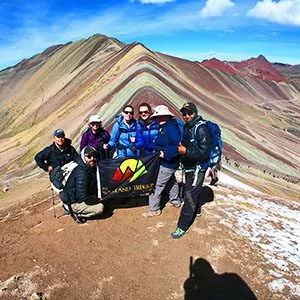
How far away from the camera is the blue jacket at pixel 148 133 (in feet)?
24.1

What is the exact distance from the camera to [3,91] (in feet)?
216

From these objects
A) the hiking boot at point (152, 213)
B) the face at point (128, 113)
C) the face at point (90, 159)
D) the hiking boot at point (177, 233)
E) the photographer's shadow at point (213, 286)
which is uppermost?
the face at point (128, 113)

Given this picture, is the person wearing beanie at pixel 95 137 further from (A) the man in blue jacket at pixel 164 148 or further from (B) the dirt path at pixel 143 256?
Result: (B) the dirt path at pixel 143 256

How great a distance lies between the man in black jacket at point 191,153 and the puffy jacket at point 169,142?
31 cm

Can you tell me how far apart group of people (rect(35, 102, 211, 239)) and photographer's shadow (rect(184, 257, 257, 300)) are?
1044mm

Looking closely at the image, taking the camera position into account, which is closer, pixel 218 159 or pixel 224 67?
pixel 218 159

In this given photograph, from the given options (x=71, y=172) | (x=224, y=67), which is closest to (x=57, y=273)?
(x=71, y=172)

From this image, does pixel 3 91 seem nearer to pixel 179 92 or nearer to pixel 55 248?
pixel 179 92

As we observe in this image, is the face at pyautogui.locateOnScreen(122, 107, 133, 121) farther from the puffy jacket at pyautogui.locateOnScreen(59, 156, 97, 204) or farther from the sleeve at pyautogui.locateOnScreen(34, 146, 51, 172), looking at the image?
the sleeve at pyautogui.locateOnScreen(34, 146, 51, 172)

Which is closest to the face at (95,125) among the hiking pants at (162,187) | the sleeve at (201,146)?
the hiking pants at (162,187)

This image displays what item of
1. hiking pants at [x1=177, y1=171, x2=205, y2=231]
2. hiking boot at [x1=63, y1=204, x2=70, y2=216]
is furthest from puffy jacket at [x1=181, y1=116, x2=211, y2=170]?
hiking boot at [x1=63, y1=204, x2=70, y2=216]

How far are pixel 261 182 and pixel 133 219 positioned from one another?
9.70 metres

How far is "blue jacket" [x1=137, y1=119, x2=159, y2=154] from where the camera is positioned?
290 inches

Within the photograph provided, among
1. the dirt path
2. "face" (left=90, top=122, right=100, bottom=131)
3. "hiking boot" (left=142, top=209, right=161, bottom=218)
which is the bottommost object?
the dirt path
